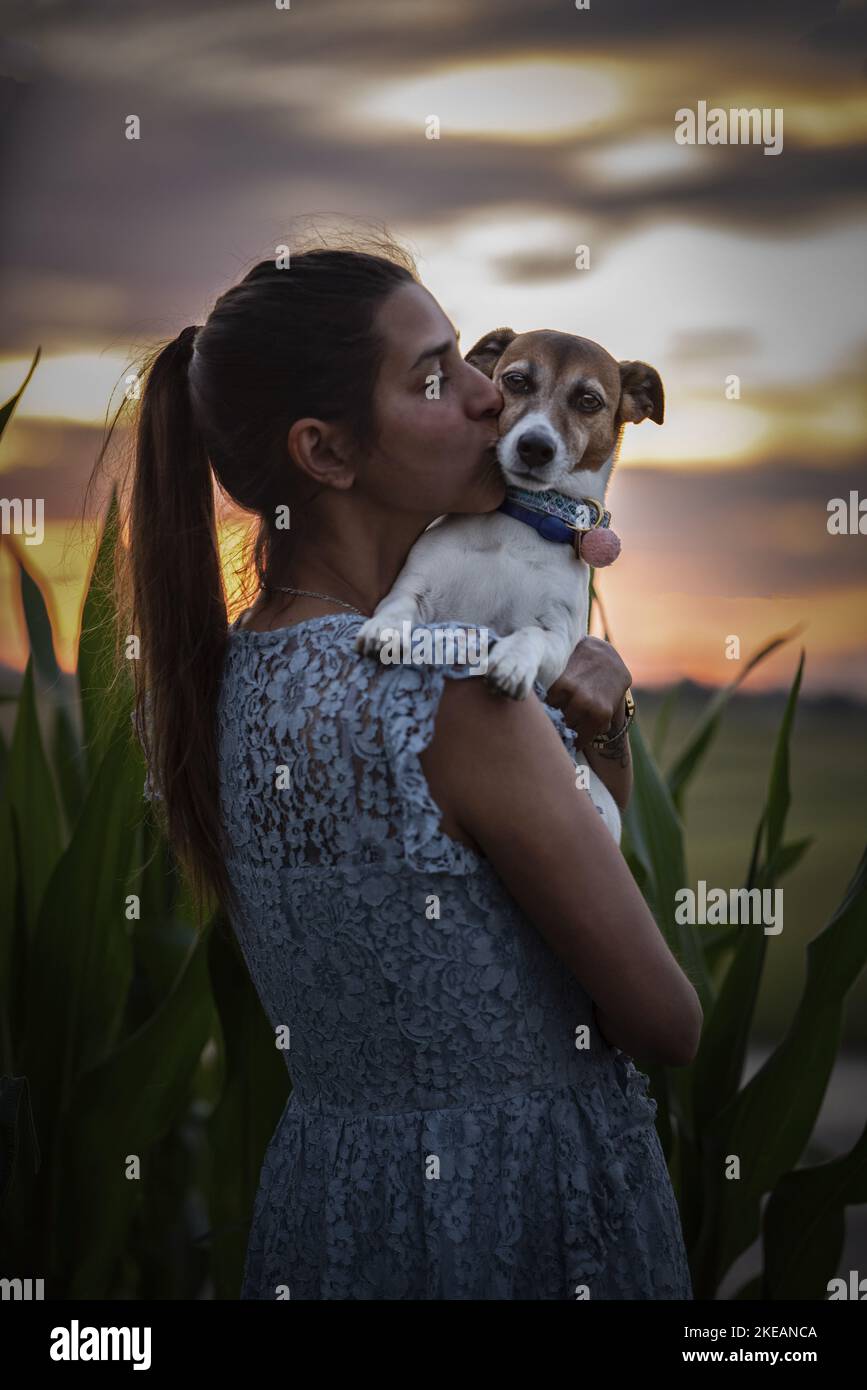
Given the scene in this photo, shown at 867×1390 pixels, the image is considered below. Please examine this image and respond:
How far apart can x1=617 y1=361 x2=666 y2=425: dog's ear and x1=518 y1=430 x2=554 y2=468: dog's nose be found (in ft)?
0.81

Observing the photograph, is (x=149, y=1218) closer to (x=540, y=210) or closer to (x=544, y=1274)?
(x=544, y=1274)

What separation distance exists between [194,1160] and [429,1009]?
115 cm

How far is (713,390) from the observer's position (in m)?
2.09

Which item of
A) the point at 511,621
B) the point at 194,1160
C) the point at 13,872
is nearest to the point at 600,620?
the point at 511,621

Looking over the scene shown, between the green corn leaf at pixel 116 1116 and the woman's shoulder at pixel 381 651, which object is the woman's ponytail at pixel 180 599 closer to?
the woman's shoulder at pixel 381 651

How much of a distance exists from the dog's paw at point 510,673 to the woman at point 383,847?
0.04ft

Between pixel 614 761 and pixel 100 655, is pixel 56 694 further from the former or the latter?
pixel 614 761

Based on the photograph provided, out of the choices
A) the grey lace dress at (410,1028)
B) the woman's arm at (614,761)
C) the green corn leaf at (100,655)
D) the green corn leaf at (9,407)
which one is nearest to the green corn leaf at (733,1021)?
the woman's arm at (614,761)

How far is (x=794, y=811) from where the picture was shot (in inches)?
100

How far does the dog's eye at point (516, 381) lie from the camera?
1.24 meters

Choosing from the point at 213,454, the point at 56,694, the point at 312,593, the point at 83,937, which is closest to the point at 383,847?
→ the point at 312,593

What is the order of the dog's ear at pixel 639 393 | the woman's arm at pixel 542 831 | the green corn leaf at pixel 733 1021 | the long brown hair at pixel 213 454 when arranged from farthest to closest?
1. the green corn leaf at pixel 733 1021
2. the dog's ear at pixel 639 393
3. the long brown hair at pixel 213 454
4. the woman's arm at pixel 542 831

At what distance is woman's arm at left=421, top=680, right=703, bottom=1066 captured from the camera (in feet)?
2.71

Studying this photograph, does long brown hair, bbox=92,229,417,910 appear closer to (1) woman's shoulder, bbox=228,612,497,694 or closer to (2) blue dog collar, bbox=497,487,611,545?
(1) woman's shoulder, bbox=228,612,497,694
